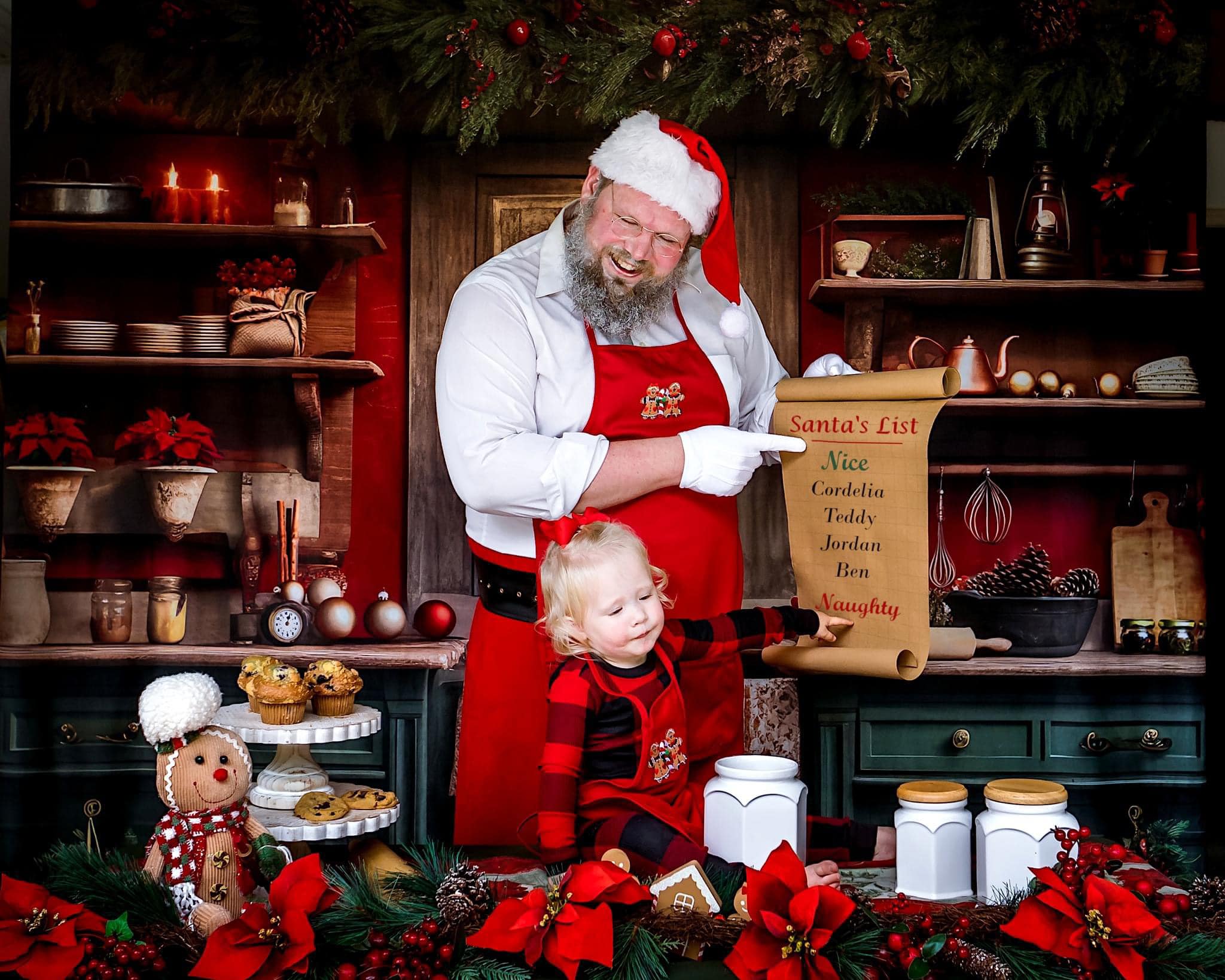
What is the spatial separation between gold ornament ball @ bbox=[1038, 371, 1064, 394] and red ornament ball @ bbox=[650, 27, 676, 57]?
0.83 m

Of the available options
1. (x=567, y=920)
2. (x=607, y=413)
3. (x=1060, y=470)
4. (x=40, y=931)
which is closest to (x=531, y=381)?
(x=607, y=413)

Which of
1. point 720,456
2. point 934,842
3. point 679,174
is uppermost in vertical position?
point 679,174

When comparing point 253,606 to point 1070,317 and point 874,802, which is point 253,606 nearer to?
point 874,802

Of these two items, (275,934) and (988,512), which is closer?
(275,934)

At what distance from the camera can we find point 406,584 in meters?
2.01

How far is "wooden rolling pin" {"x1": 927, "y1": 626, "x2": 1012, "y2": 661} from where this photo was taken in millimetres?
1983

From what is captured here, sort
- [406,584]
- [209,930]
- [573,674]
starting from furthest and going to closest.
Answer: [406,584] < [573,674] < [209,930]

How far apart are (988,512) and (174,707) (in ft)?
4.39

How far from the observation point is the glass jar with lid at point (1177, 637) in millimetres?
1944

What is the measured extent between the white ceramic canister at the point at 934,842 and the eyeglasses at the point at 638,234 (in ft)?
2.95

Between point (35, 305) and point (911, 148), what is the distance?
1.45m

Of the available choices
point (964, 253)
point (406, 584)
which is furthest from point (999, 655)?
point (406, 584)

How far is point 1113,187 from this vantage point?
195cm

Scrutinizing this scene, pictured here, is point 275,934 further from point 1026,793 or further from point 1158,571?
point 1158,571
